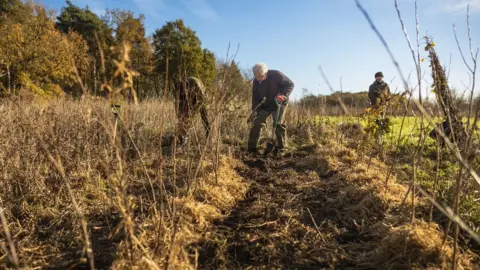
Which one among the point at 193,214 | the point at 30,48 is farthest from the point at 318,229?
the point at 30,48

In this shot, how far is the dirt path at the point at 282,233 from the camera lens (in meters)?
1.92

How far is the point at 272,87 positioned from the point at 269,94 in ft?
0.44

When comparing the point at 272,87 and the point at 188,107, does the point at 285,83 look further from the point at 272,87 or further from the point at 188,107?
the point at 188,107

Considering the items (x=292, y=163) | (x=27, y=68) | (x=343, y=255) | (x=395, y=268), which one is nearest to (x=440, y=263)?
(x=395, y=268)

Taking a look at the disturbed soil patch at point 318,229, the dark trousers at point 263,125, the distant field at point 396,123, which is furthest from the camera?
the dark trousers at point 263,125

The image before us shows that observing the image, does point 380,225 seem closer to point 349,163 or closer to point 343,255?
point 343,255

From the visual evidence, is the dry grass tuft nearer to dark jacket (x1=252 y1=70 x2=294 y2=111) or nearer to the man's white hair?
dark jacket (x1=252 y1=70 x2=294 y2=111)

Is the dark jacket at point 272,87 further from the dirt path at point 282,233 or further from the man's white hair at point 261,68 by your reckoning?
the dirt path at point 282,233

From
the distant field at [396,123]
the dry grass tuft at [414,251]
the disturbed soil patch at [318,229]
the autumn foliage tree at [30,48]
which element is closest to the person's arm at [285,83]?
the distant field at [396,123]

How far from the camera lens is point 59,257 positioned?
1.94 m

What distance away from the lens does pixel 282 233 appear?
2260 mm

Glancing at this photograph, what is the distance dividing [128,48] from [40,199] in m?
2.22

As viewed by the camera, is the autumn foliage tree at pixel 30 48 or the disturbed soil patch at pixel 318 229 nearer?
the disturbed soil patch at pixel 318 229

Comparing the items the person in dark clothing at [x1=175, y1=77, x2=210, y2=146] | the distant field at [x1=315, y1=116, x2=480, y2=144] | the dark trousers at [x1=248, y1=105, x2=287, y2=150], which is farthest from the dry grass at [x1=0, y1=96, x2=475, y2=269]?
the dark trousers at [x1=248, y1=105, x2=287, y2=150]
